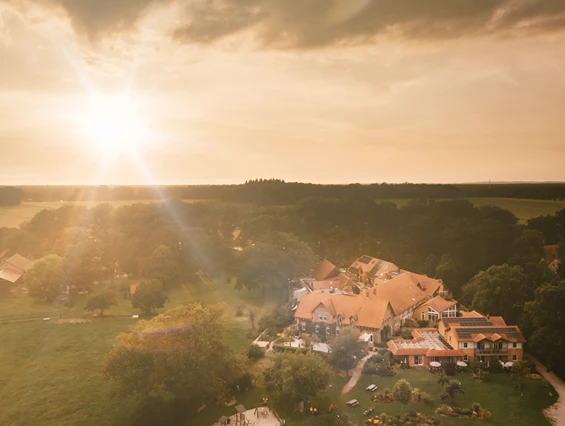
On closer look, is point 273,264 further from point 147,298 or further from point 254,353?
point 254,353

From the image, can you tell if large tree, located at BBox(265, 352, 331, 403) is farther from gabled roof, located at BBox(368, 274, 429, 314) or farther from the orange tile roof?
gabled roof, located at BBox(368, 274, 429, 314)

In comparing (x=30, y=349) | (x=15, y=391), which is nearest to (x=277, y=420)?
(x=15, y=391)

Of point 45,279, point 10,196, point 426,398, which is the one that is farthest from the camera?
point 10,196

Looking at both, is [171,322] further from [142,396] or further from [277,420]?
[277,420]

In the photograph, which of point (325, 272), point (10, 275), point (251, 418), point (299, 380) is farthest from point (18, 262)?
point (299, 380)

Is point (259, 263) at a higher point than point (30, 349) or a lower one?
higher

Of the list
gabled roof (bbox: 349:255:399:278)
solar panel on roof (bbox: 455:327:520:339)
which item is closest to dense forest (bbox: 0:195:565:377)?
solar panel on roof (bbox: 455:327:520:339)
